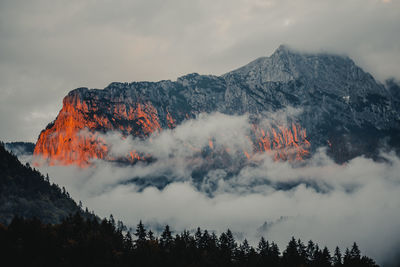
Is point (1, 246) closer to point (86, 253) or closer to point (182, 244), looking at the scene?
point (86, 253)

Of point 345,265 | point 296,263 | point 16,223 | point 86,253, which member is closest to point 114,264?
point 86,253

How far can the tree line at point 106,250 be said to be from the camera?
353 feet

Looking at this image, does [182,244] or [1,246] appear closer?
[1,246]

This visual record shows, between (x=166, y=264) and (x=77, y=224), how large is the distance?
35.8 m

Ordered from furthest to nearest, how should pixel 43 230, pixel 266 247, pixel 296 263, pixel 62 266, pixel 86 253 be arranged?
pixel 266 247 < pixel 296 263 < pixel 43 230 < pixel 86 253 < pixel 62 266

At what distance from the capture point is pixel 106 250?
375 feet

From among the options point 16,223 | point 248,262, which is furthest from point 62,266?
point 248,262

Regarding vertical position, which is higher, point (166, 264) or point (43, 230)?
point (43, 230)

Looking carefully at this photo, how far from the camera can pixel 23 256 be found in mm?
104125

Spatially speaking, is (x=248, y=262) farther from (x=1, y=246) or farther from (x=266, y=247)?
(x=1, y=246)

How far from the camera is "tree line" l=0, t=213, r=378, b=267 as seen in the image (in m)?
108

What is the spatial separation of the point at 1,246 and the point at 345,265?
10296 centimetres

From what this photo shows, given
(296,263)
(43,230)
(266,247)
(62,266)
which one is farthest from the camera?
(266,247)

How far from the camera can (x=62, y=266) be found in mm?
103625
